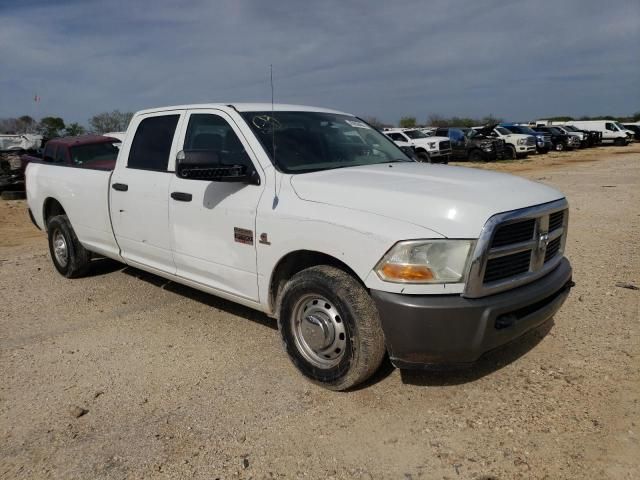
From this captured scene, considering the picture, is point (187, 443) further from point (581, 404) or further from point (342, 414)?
point (581, 404)

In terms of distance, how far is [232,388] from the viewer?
3631 mm

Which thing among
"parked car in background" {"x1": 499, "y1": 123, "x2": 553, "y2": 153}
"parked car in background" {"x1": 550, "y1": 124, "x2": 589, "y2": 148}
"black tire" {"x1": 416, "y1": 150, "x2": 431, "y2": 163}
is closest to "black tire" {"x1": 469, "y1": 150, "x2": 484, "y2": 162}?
"black tire" {"x1": 416, "y1": 150, "x2": 431, "y2": 163}

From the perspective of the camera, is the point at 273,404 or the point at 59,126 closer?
the point at 273,404

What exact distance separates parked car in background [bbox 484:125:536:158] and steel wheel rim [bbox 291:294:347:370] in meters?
26.8

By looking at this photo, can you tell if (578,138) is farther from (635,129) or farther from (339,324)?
(339,324)

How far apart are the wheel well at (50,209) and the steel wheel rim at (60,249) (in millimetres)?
306

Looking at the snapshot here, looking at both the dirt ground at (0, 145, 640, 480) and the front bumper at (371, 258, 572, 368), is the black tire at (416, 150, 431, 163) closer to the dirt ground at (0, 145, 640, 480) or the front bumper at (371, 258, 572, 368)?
the dirt ground at (0, 145, 640, 480)

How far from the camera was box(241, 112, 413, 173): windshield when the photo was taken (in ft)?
12.9

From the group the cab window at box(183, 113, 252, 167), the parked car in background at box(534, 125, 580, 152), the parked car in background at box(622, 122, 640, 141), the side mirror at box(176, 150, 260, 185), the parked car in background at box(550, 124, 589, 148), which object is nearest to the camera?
the side mirror at box(176, 150, 260, 185)

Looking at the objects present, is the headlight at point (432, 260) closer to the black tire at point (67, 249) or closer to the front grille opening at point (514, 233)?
the front grille opening at point (514, 233)

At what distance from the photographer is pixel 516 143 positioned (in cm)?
2786

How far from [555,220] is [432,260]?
1.14 m

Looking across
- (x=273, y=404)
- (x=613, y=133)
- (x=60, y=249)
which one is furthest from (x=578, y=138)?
(x=273, y=404)

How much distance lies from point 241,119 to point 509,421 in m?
2.75
